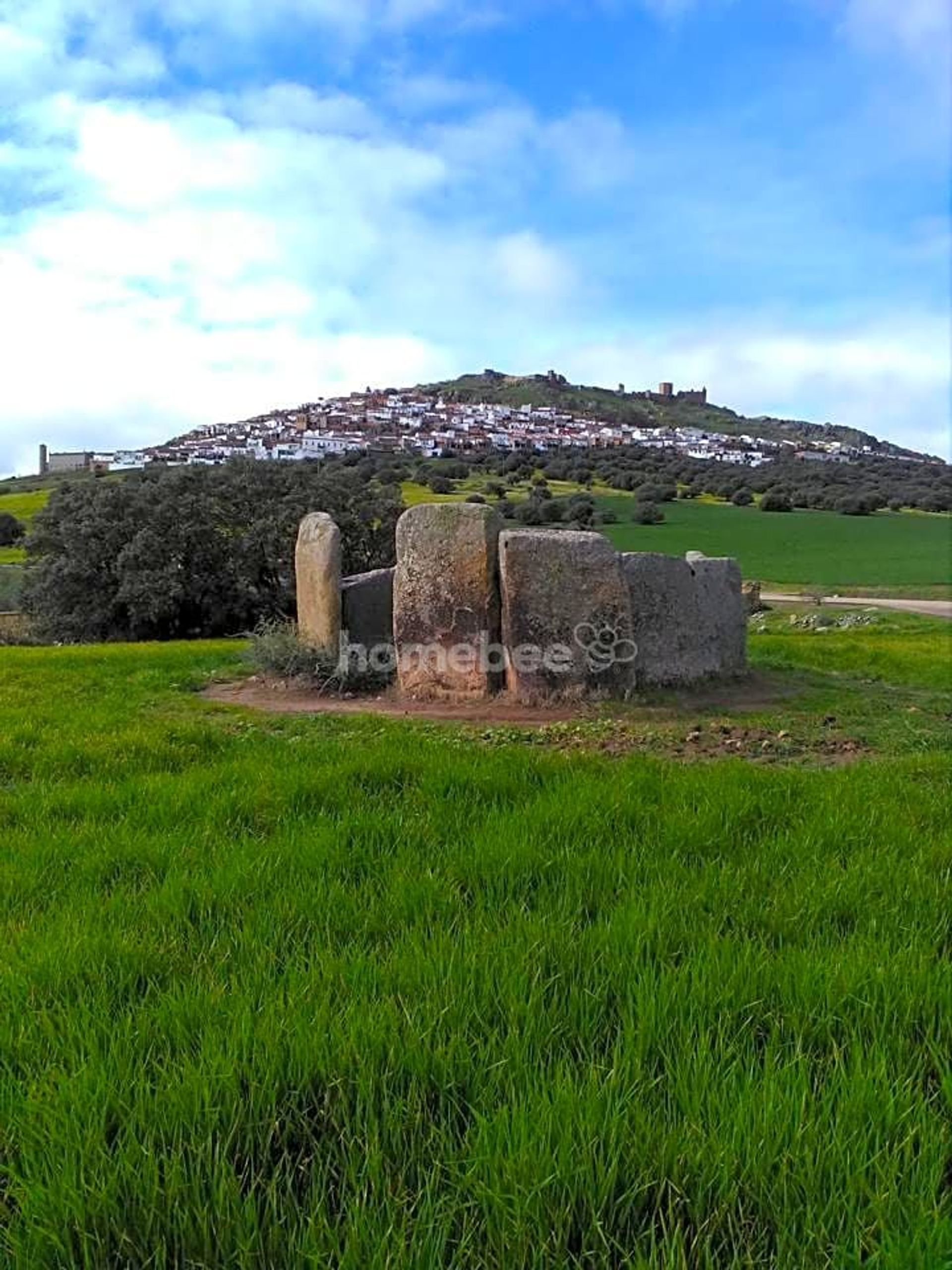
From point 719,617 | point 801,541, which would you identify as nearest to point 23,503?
point 801,541

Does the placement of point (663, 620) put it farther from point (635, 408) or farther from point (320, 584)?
point (635, 408)

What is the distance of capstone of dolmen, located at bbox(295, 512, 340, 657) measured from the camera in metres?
13.9

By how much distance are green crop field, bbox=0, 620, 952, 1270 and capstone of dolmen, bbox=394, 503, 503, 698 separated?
18.5 feet

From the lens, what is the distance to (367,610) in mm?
14461

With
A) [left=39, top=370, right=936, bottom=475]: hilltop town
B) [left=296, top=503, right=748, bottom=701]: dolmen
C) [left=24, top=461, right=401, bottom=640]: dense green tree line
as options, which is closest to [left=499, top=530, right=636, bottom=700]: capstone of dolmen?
[left=296, top=503, right=748, bottom=701]: dolmen

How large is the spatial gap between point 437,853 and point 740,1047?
2.16 m

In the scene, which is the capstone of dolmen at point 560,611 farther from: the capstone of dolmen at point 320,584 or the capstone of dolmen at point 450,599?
the capstone of dolmen at point 320,584

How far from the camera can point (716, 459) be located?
359ft

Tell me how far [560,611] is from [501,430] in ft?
377

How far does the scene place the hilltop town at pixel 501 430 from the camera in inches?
4269

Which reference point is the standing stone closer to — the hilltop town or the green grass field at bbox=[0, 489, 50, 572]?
the green grass field at bbox=[0, 489, 50, 572]

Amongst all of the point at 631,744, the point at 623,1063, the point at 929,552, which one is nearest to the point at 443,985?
the point at 623,1063

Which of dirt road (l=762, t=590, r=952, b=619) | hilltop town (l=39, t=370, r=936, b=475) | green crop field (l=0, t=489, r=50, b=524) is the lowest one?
dirt road (l=762, t=590, r=952, b=619)

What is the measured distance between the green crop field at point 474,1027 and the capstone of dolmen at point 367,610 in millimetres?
8207
